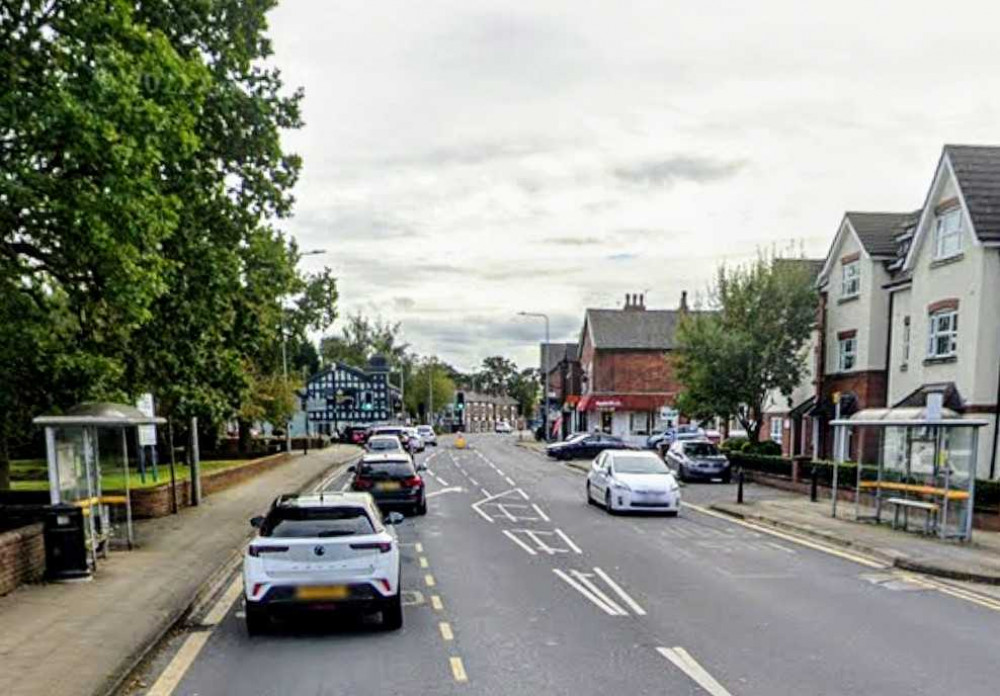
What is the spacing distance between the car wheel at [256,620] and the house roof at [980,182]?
21.8m

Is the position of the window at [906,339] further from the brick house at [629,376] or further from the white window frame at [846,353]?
the brick house at [629,376]

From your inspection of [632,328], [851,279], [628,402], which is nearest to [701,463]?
[851,279]

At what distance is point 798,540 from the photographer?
17125 millimetres

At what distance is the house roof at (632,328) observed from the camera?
63.5m

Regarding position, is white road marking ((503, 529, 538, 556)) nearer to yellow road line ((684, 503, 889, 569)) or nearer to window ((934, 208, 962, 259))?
yellow road line ((684, 503, 889, 569))

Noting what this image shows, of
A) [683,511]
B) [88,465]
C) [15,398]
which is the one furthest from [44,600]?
[683,511]

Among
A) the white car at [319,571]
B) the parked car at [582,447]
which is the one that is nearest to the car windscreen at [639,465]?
the white car at [319,571]

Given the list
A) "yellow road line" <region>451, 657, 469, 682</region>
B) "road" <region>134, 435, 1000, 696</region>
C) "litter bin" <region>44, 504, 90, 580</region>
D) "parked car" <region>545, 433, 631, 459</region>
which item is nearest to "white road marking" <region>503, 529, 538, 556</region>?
"road" <region>134, 435, 1000, 696</region>

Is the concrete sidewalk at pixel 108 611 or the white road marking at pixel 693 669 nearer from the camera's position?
the white road marking at pixel 693 669

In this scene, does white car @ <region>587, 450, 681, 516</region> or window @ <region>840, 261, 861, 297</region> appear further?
window @ <region>840, 261, 861, 297</region>

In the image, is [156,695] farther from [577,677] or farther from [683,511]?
[683,511]

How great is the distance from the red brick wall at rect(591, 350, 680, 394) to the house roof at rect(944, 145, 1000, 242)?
38.3 m

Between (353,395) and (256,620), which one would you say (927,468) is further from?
(353,395)

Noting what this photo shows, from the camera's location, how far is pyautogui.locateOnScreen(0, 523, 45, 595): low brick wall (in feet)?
35.7
